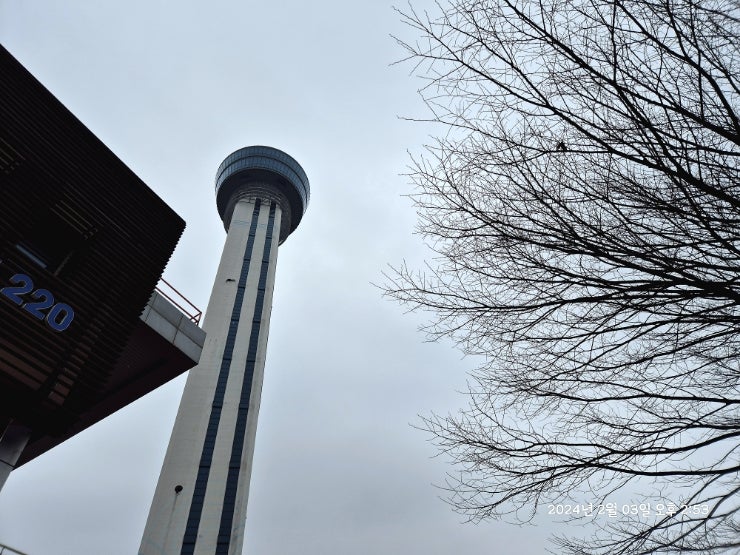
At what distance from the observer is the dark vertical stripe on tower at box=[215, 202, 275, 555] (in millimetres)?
27109

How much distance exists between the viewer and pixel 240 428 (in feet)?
101

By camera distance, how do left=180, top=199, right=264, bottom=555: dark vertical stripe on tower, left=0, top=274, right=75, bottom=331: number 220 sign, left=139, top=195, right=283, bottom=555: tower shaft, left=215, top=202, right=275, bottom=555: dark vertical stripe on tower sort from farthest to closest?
left=215, top=202, right=275, bottom=555: dark vertical stripe on tower, left=139, top=195, right=283, bottom=555: tower shaft, left=180, top=199, right=264, bottom=555: dark vertical stripe on tower, left=0, top=274, right=75, bottom=331: number 220 sign

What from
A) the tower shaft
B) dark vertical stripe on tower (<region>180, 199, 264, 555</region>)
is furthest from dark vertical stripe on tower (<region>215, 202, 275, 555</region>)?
dark vertical stripe on tower (<region>180, 199, 264, 555</region>)

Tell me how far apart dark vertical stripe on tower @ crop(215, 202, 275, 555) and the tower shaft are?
0.06m

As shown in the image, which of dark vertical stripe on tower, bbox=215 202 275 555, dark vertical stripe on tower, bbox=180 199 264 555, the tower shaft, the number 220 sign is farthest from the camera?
dark vertical stripe on tower, bbox=215 202 275 555

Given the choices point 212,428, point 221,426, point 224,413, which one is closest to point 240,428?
point 221,426

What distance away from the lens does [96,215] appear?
392 inches

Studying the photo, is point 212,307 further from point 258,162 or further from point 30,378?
point 30,378

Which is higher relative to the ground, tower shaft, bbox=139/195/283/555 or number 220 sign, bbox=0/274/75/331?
tower shaft, bbox=139/195/283/555

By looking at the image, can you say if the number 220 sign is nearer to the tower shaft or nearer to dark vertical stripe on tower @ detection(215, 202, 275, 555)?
the tower shaft

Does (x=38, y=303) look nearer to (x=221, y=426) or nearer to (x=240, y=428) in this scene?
(x=221, y=426)

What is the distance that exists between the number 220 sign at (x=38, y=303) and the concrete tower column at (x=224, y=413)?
2320cm

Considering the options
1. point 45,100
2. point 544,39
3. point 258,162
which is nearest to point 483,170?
point 544,39

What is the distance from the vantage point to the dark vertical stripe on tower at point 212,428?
2641 centimetres
